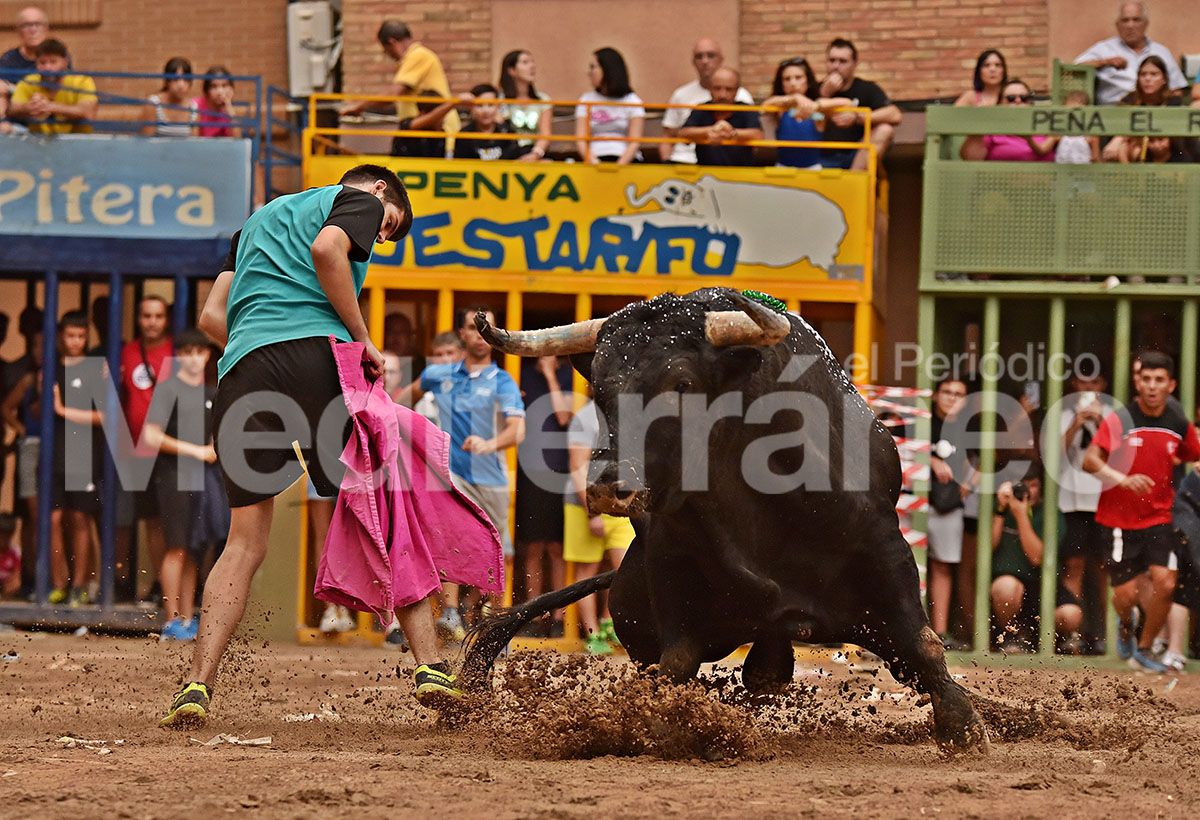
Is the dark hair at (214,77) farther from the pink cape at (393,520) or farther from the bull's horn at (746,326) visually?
the bull's horn at (746,326)

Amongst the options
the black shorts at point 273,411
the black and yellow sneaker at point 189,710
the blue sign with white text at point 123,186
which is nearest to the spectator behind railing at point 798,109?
the blue sign with white text at point 123,186

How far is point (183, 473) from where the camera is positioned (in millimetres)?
11172

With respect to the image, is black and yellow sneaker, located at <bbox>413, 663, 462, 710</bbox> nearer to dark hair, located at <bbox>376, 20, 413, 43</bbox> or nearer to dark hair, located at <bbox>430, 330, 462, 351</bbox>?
dark hair, located at <bbox>430, 330, 462, 351</bbox>

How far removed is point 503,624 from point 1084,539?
478 cm

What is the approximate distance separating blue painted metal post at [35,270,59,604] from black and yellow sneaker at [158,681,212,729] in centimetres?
566

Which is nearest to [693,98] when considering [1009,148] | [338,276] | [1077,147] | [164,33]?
[1009,148]

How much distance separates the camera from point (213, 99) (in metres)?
12.6

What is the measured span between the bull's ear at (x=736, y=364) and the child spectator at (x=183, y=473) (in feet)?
18.4

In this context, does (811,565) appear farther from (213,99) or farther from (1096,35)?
(1096,35)

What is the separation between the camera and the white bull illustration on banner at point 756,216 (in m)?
11.2

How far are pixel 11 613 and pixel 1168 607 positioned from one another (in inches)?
264

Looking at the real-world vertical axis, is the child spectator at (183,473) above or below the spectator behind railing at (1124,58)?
below

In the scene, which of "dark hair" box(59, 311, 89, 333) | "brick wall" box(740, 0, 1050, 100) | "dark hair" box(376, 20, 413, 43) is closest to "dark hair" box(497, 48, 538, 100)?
"dark hair" box(376, 20, 413, 43)

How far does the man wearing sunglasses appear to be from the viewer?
11.7 metres
